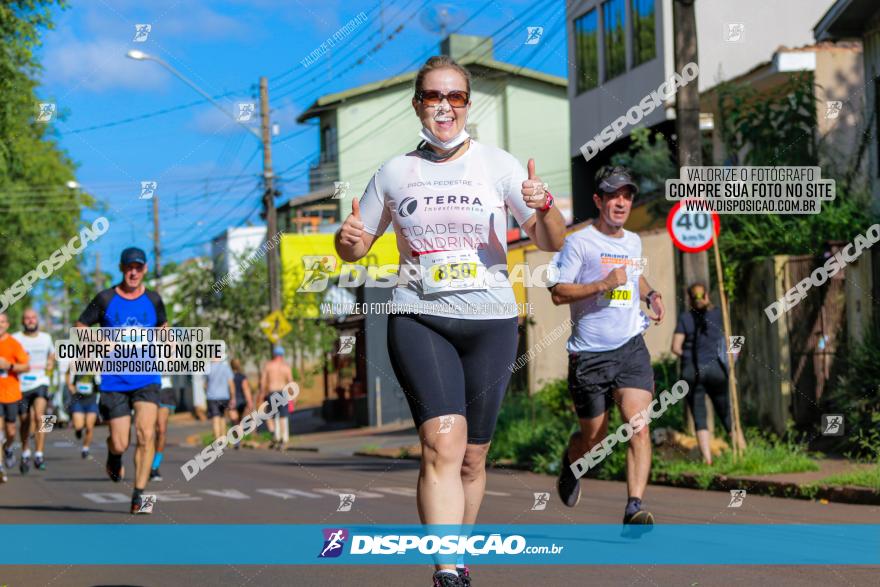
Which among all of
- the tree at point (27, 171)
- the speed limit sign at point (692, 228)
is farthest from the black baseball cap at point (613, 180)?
the tree at point (27, 171)

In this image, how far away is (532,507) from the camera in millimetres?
10703

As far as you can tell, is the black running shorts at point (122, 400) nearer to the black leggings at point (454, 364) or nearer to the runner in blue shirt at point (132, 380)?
the runner in blue shirt at point (132, 380)

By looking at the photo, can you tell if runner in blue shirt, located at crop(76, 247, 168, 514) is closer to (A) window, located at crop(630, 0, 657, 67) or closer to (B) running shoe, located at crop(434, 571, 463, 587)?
(B) running shoe, located at crop(434, 571, 463, 587)

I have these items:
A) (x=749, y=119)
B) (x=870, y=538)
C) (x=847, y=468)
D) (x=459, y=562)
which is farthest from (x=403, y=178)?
(x=749, y=119)

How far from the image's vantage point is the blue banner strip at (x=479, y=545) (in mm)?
7434

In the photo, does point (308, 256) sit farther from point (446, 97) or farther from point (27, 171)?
point (446, 97)

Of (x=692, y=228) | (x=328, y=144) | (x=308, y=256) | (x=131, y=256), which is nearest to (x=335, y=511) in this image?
(x=131, y=256)

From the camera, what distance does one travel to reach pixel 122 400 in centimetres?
1073

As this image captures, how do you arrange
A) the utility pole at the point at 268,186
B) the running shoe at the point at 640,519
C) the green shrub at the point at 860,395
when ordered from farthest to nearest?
the utility pole at the point at 268,186 < the green shrub at the point at 860,395 < the running shoe at the point at 640,519

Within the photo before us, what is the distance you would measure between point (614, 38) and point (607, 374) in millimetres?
23591

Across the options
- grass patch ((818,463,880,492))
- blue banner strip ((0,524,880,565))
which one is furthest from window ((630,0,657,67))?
blue banner strip ((0,524,880,565))

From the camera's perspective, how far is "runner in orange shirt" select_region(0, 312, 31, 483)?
15.3m

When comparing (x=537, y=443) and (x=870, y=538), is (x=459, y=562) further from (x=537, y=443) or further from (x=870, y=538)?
(x=537, y=443)

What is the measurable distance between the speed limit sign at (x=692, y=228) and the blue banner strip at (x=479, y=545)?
536cm
